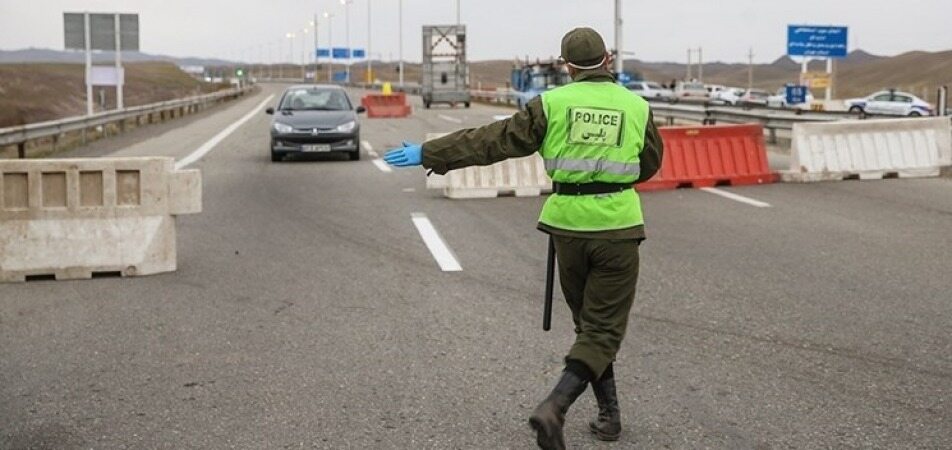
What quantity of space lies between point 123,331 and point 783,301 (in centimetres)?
448

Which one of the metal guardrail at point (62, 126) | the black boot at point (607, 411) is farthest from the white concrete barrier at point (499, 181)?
the black boot at point (607, 411)

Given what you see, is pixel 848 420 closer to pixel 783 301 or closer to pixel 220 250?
pixel 783 301

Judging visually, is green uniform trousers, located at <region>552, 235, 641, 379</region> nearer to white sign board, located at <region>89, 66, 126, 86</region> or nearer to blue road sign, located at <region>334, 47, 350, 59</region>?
white sign board, located at <region>89, 66, 126, 86</region>

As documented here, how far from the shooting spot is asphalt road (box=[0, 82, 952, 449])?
196 inches

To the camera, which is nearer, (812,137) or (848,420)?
(848,420)

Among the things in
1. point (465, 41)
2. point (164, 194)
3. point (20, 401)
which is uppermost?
point (465, 41)

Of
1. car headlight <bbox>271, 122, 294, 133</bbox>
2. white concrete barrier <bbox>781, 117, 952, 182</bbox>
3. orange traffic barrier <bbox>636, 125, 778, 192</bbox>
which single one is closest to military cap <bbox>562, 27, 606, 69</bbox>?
orange traffic barrier <bbox>636, 125, 778, 192</bbox>

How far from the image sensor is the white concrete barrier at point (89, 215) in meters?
9.02

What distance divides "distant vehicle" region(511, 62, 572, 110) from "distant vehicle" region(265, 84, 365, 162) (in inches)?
632

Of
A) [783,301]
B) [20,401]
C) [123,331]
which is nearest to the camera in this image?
[20,401]

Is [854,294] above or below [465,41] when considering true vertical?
below

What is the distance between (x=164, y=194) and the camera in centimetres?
922

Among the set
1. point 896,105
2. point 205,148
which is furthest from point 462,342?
point 896,105

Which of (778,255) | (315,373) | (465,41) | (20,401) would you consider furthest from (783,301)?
(465,41)
